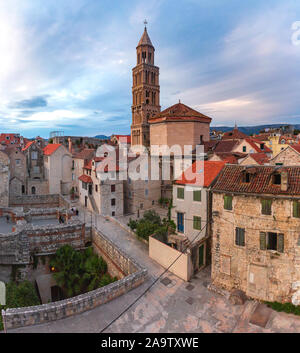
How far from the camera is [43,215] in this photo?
33.7 metres

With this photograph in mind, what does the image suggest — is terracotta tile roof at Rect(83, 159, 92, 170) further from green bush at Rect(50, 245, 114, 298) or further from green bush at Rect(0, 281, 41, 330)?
green bush at Rect(0, 281, 41, 330)

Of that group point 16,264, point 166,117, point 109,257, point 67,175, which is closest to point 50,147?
point 67,175

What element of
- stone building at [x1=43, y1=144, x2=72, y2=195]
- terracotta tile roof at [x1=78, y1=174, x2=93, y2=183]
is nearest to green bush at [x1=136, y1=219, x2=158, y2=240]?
terracotta tile roof at [x1=78, y1=174, x2=93, y2=183]

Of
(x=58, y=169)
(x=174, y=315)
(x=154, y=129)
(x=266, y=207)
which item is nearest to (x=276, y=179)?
(x=266, y=207)

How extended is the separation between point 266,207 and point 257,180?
216 centimetres

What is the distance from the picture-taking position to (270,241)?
15461 millimetres

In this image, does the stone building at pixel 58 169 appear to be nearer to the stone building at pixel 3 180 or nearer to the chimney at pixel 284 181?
the stone building at pixel 3 180

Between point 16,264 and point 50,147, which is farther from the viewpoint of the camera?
point 50,147

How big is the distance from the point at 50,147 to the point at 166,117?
79.6 feet

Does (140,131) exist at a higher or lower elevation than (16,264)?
higher

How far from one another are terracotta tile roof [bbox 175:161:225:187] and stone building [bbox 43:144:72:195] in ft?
97.5

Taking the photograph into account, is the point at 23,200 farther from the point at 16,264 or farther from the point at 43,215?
the point at 16,264

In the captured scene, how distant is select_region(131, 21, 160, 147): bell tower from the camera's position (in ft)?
175
